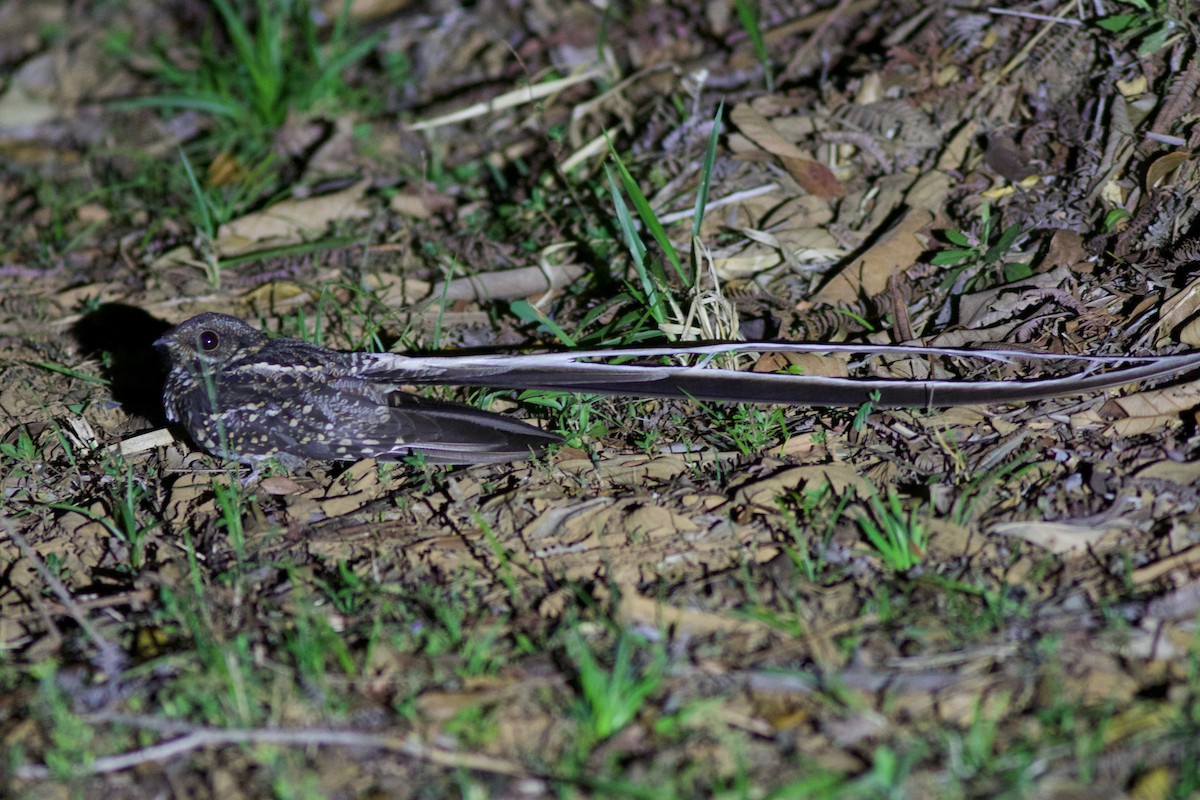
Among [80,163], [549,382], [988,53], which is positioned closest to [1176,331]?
[988,53]

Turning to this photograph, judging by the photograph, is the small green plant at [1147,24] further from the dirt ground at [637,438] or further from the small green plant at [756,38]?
the small green plant at [756,38]

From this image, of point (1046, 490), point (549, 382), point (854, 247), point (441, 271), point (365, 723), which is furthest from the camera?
point (441, 271)

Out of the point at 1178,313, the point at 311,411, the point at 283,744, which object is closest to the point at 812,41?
the point at 1178,313

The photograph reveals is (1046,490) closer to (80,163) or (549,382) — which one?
(549,382)

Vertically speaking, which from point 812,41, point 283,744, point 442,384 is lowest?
point 283,744

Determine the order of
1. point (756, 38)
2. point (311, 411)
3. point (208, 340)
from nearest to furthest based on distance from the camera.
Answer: point (311, 411), point (208, 340), point (756, 38)

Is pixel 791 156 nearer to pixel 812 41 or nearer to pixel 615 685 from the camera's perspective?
pixel 812 41

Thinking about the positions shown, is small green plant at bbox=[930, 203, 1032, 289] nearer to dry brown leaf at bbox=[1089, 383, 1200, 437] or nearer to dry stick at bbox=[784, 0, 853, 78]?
dry brown leaf at bbox=[1089, 383, 1200, 437]
